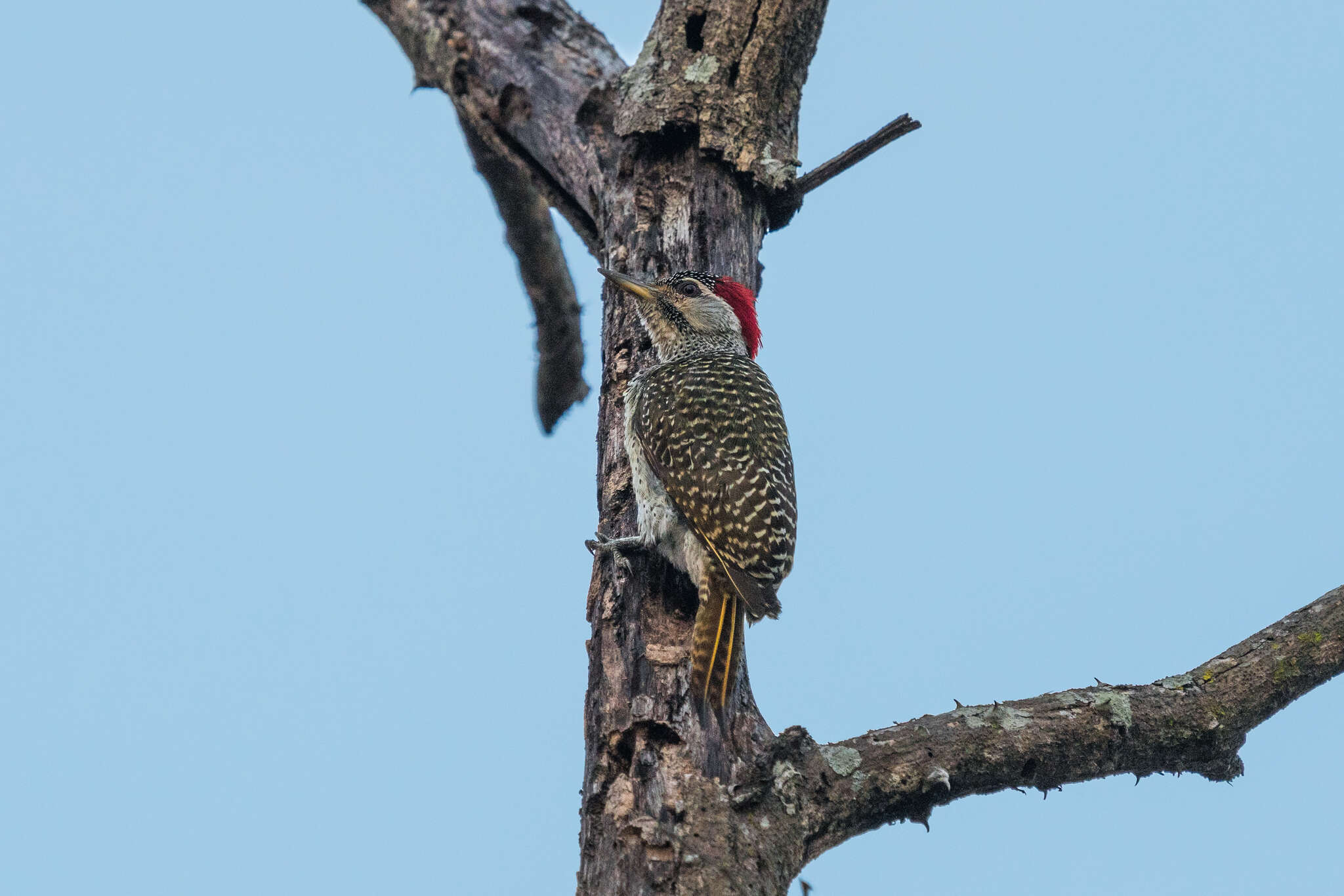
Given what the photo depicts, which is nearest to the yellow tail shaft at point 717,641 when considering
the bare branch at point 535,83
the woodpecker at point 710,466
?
the woodpecker at point 710,466

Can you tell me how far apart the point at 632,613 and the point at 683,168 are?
243cm

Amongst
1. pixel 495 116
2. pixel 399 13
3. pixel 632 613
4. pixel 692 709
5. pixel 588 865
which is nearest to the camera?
pixel 588 865

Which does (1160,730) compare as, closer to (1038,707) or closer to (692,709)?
(1038,707)

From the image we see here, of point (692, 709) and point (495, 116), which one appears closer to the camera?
point (692, 709)

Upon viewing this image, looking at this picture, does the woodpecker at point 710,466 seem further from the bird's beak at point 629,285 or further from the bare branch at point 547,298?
the bare branch at point 547,298

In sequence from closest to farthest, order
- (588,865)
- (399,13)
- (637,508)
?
(588,865)
(637,508)
(399,13)

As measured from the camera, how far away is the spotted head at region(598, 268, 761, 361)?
5371 millimetres

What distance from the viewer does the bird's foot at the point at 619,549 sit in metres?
4.33

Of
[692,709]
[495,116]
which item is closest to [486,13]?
[495,116]

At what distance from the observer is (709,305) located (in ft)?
18.3

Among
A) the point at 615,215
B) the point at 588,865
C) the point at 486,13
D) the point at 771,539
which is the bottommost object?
the point at 588,865

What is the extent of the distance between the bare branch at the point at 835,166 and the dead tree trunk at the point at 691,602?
0.01 m

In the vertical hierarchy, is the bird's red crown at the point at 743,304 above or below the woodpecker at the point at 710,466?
above

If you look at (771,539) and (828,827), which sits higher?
(771,539)
